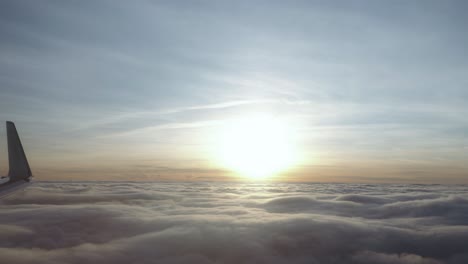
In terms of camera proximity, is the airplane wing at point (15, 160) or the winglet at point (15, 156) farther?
the winglet at point (15, 156)

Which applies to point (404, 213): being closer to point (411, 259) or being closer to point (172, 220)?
point (411, 259)

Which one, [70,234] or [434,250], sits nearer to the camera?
[434,250]

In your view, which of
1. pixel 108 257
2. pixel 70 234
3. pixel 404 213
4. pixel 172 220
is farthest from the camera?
pixel 404 213

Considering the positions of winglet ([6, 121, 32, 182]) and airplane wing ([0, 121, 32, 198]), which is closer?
airplane wing ([0, 121, 32, 198])

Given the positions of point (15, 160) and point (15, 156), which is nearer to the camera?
point (15, 156)

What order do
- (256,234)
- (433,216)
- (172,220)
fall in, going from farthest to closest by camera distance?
(433,216) → (172,220) → (256,234)

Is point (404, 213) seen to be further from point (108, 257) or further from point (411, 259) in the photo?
point (108, 257)

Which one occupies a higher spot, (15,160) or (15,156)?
(15,156)

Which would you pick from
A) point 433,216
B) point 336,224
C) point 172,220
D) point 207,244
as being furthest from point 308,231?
point 433,216
